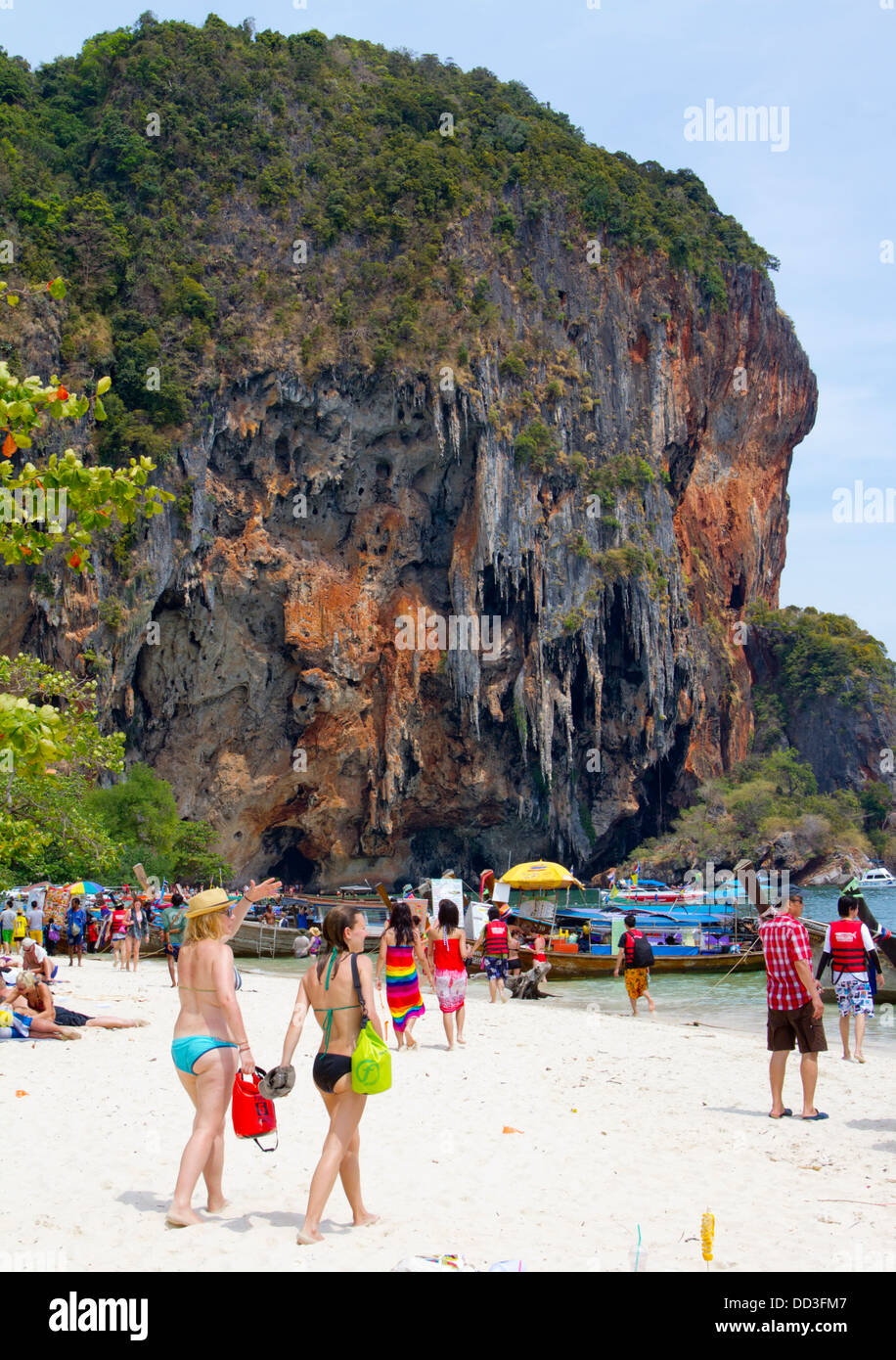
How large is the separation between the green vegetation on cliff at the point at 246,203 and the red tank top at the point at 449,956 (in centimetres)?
3320

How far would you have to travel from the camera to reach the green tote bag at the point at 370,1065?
16.3ft

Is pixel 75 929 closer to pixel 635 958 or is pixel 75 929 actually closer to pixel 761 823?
pixel 635 958

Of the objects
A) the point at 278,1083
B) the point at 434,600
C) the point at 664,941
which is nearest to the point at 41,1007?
the point at 278,1083

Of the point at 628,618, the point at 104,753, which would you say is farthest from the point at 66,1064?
the point at 628,618

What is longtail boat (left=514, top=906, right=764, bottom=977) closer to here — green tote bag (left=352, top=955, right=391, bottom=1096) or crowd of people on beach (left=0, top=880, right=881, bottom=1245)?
crowd of people on beach (left=0, top=880, right=881, bottom=1245)

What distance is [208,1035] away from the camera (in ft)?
17.6

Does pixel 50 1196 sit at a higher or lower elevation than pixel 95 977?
higher

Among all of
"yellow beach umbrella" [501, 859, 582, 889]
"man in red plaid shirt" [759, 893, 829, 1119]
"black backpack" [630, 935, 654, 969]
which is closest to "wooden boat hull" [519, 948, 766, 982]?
"yellow beach umbrella" [501, 859, 582, 889]

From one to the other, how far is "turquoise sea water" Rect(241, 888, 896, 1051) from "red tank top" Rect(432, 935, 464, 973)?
5206mm

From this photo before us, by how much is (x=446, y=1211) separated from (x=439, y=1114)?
2.69m

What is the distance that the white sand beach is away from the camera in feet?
16.5

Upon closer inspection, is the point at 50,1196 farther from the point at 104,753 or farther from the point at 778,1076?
the point at 104,753
